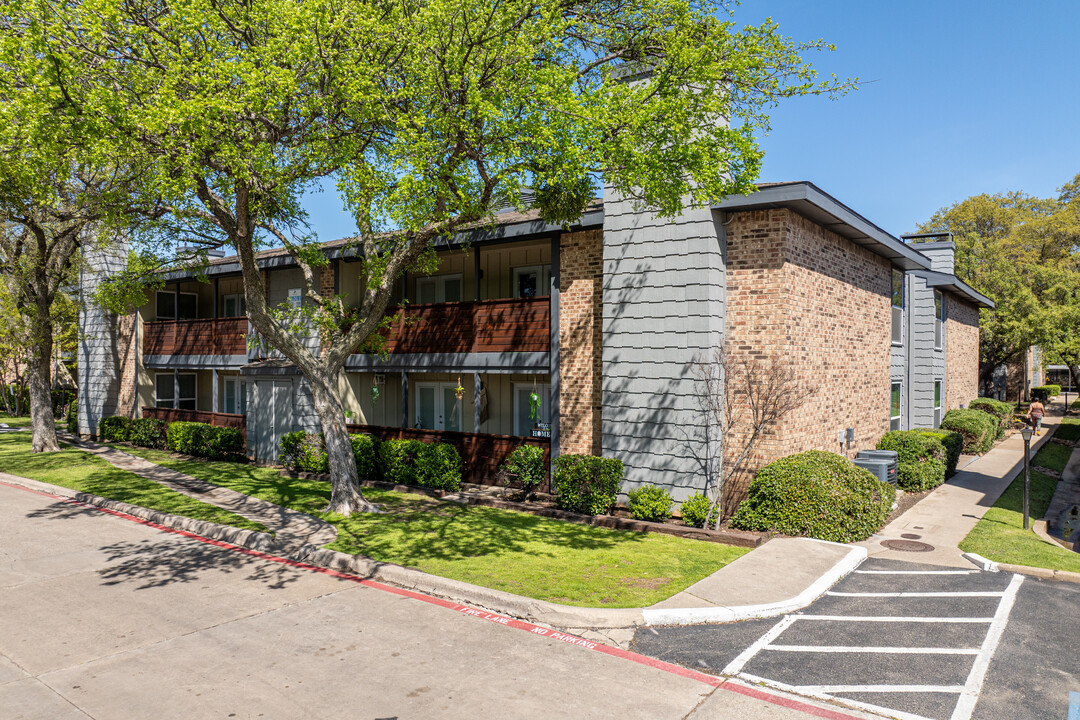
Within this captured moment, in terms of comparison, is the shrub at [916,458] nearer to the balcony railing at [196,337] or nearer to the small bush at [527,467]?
the small bush at [527,467]

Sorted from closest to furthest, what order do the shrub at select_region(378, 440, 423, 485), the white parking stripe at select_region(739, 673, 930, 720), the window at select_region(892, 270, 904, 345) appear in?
the white parking stripe at select_region(739, 673, 930, 720), the shrub at select_region(378, 440, 423, 485), the window at select_region(892, 270, 904, 345)

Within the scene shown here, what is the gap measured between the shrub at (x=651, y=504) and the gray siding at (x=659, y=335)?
26cm

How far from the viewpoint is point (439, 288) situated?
67.6 ft

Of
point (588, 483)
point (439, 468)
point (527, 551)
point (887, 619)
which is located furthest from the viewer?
point (439, 468)

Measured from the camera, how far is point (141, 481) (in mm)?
17219

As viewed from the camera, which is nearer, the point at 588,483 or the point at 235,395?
the point at 588,483

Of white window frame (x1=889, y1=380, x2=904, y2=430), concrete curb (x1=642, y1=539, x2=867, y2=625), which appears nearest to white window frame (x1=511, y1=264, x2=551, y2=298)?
white window frame (x1=889, y1=380, x2=904, y2=430)

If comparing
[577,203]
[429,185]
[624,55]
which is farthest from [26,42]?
[624,55]

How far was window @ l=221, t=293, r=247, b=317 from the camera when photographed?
84.6 ft

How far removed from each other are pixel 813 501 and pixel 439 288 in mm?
12760

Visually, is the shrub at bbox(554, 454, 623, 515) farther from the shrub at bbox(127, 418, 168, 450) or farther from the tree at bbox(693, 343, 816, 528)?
the shrub at bbox(127, 418, 168, 450)

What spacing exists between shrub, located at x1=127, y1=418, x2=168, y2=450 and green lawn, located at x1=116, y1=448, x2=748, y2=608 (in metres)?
11.5

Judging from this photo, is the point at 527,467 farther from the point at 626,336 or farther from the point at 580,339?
the point at 626,336

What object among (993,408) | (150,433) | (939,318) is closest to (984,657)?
(939,318)
